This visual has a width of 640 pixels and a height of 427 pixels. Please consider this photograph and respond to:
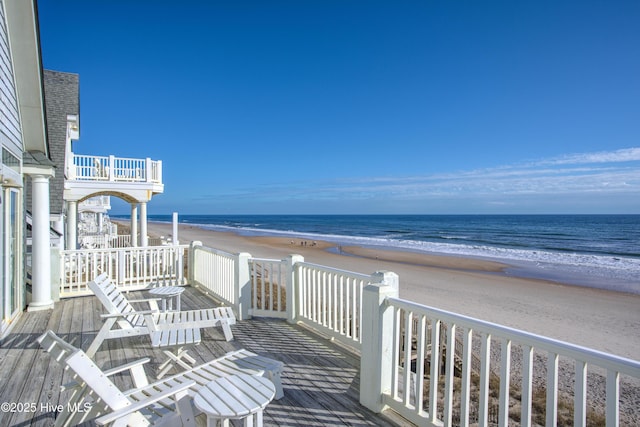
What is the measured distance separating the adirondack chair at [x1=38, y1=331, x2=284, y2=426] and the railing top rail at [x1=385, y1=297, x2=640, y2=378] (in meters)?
1.43

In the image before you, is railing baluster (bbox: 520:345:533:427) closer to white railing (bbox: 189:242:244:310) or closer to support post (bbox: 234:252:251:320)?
support post (bbox: 234:252:251:320)

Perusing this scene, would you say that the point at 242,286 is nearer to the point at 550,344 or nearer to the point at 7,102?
the point at 7,102

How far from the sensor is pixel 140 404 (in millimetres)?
2010

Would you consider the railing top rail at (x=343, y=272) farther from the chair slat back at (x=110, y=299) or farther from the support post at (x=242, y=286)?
the chair slat back at (x=110, y=299)

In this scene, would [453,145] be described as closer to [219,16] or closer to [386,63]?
[386,63]

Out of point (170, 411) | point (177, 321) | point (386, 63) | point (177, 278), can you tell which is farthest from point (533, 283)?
point (170, 411)

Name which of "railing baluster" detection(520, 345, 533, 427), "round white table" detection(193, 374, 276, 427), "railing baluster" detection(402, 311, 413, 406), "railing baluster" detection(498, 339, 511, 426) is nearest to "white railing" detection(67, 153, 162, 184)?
"round white table" detection(193, 374, 276, 427)

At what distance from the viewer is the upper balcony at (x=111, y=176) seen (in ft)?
37.1

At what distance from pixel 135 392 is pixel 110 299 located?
2.08 metres

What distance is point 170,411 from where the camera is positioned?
7.48 ft

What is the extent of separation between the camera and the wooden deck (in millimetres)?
2787

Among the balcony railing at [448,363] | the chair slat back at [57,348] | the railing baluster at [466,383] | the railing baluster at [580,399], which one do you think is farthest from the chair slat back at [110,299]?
the railing baluster at [580,399]

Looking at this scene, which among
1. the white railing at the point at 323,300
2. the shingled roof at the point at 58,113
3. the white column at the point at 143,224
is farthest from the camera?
the white column at the point at 143,224

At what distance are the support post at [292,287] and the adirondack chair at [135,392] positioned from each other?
7.21 ft
